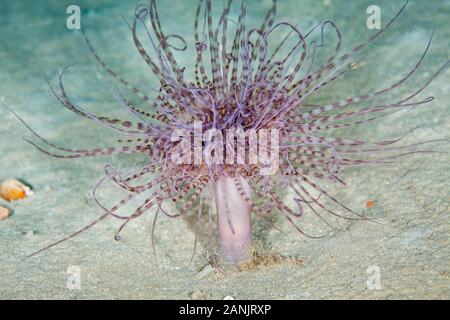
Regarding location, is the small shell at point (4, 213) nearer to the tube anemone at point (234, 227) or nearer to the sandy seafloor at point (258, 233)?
the sandy seafloor at point (258, 233)

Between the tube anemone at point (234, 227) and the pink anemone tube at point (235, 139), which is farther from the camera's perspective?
the tube anemone at point (234, 227)

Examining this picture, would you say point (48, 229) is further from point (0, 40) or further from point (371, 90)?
point (0, 40)

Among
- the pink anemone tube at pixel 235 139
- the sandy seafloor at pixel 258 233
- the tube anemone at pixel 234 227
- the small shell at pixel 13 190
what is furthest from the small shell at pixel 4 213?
the tube anemone at pixel 234 227

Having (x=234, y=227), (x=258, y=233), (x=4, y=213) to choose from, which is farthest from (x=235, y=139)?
(x=4, y=213)

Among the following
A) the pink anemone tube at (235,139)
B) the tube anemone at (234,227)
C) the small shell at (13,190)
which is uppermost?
the pink anemone tube at (235,139)

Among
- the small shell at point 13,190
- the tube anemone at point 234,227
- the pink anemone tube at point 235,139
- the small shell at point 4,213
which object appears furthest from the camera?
the small shell at point 13,190
